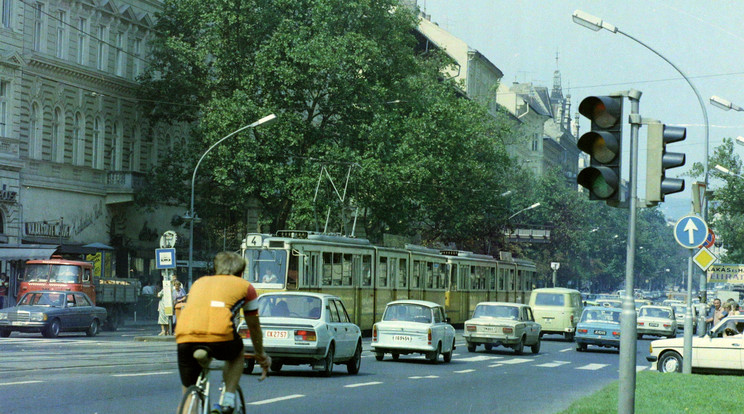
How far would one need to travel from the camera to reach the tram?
112 ft

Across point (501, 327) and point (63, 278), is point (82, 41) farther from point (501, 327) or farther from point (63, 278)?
point (501, 327)

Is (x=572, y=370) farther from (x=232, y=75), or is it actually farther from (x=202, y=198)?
(x=202, y=198)

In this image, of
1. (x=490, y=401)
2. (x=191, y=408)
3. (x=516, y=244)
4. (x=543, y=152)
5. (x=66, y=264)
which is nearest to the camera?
(x=191, y=408)

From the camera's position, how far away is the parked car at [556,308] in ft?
145

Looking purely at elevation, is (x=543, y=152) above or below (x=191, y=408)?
above

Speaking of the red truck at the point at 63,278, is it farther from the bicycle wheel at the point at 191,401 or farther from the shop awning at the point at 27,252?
the bicycle wheel at the point at 191,401

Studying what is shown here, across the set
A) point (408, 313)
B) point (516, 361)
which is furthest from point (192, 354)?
point (516, 361)

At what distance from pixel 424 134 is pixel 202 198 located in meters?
10.2

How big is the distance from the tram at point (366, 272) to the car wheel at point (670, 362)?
39.2ft

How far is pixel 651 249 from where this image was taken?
501ft

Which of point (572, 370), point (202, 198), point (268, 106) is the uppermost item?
point (268, 106)

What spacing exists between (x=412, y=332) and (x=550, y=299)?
1916 cm

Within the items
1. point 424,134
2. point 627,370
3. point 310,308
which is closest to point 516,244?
point 424,134

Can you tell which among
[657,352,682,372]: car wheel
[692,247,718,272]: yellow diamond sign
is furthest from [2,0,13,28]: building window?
[657,352,682,372]: car wheel
